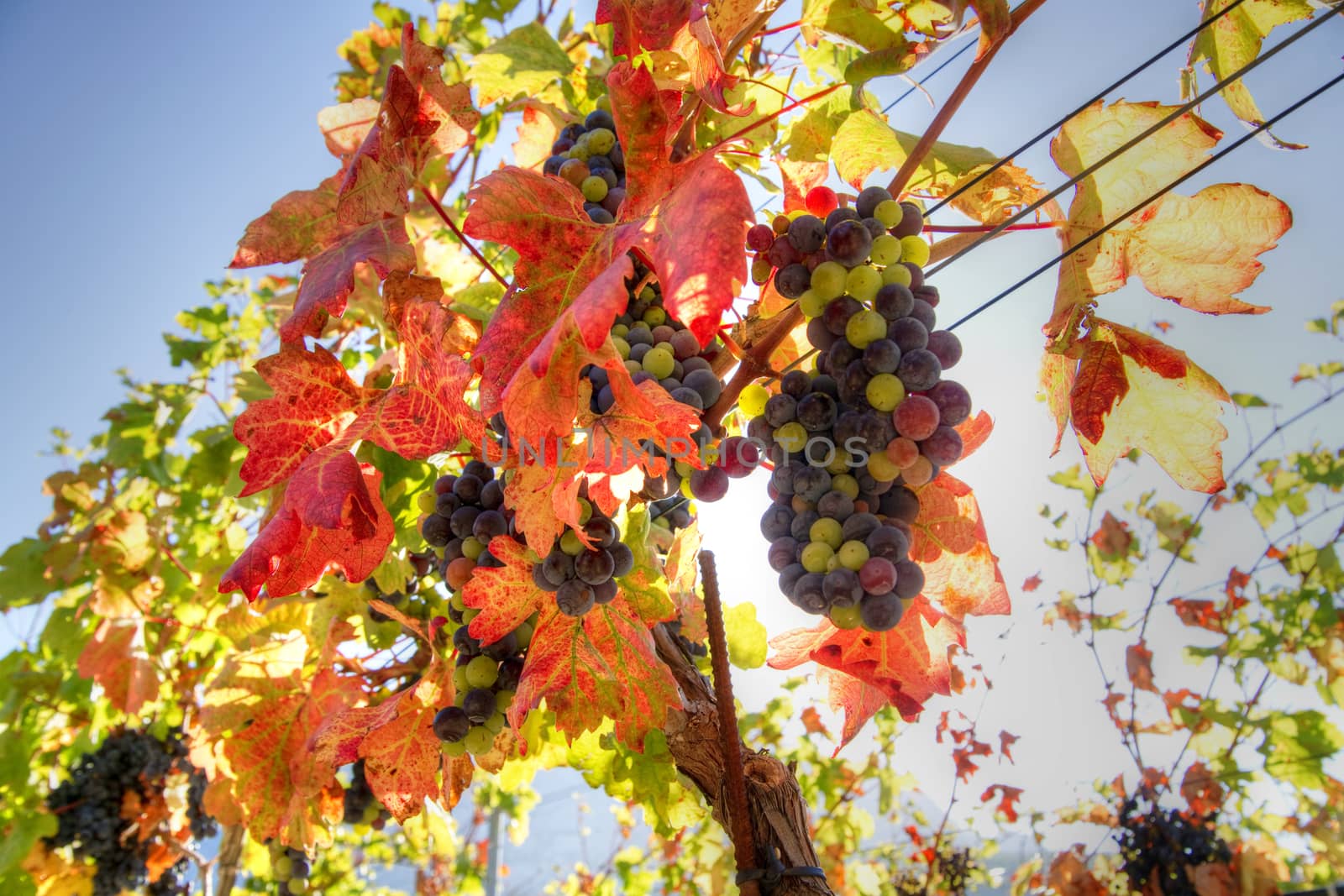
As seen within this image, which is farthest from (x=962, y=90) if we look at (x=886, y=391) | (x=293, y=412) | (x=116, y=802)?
(x=116, y=802)

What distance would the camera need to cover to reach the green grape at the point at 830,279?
650 millimetres

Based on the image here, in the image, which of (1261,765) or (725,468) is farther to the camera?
(1261,765)

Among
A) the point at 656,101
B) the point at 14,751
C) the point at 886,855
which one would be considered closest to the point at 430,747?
the point at 656,101

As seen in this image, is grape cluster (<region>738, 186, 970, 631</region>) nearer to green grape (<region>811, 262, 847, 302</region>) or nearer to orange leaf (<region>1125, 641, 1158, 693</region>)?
green grape (<region>811, 262, 847, 302</region>)

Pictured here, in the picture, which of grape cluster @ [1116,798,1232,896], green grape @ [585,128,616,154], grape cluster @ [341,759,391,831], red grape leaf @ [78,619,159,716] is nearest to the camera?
green grape @ [585,128,616,154]

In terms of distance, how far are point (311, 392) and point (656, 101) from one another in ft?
1.67

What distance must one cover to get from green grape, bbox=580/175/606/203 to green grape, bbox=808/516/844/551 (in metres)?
0.49

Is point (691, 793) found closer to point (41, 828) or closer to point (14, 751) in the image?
point (41, 828)

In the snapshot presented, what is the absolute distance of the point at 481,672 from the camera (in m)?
0.87

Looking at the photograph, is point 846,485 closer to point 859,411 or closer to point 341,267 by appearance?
point 859,411

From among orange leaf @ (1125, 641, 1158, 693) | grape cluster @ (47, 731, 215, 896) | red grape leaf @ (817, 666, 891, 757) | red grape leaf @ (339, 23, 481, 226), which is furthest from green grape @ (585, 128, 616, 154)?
orange leaf @ (1125, 641, 1158, 693)

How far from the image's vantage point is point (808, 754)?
2.92 metres

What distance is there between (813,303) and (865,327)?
0.06 m

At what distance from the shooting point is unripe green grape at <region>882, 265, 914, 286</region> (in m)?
0.65
